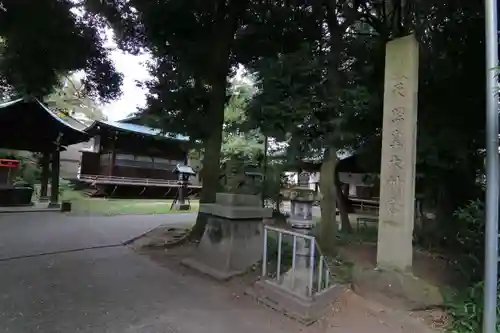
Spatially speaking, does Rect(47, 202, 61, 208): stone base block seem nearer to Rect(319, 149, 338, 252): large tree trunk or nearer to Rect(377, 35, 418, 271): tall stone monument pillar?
Rect(319, 149, 338, 252): large tree trunk

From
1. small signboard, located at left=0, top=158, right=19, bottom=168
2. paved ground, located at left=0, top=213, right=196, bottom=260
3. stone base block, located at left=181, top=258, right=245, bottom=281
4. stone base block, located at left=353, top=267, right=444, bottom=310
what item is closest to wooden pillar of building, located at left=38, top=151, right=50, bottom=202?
small signboard, located at left=0, top=158, right=19, bottom=168

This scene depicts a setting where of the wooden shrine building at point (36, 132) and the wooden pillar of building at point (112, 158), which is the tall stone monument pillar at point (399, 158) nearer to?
the wooden shrine building at point (36, 132)

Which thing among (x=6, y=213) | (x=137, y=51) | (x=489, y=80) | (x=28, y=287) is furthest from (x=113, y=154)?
(x=489, y=80)

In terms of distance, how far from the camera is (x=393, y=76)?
5332 millimetres

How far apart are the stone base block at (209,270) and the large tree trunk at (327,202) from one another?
1767 millimetres

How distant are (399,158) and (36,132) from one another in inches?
598

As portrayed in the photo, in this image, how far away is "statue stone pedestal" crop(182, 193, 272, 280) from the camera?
6.04 meters

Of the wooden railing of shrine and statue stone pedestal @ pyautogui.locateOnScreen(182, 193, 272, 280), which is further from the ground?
the wooden railing of shrine

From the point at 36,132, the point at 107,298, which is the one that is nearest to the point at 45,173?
the point at 36,132

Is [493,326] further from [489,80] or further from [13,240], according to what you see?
[13,240]

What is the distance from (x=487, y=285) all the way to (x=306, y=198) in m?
2.09

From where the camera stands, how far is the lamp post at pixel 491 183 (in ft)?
11.6

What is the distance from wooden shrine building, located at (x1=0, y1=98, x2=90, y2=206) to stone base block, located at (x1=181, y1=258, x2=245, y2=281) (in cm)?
1089

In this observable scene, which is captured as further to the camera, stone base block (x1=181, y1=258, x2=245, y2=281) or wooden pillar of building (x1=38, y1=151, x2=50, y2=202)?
wooden pillar of building (x1=38, y1=151, x2=50, y2=202)
